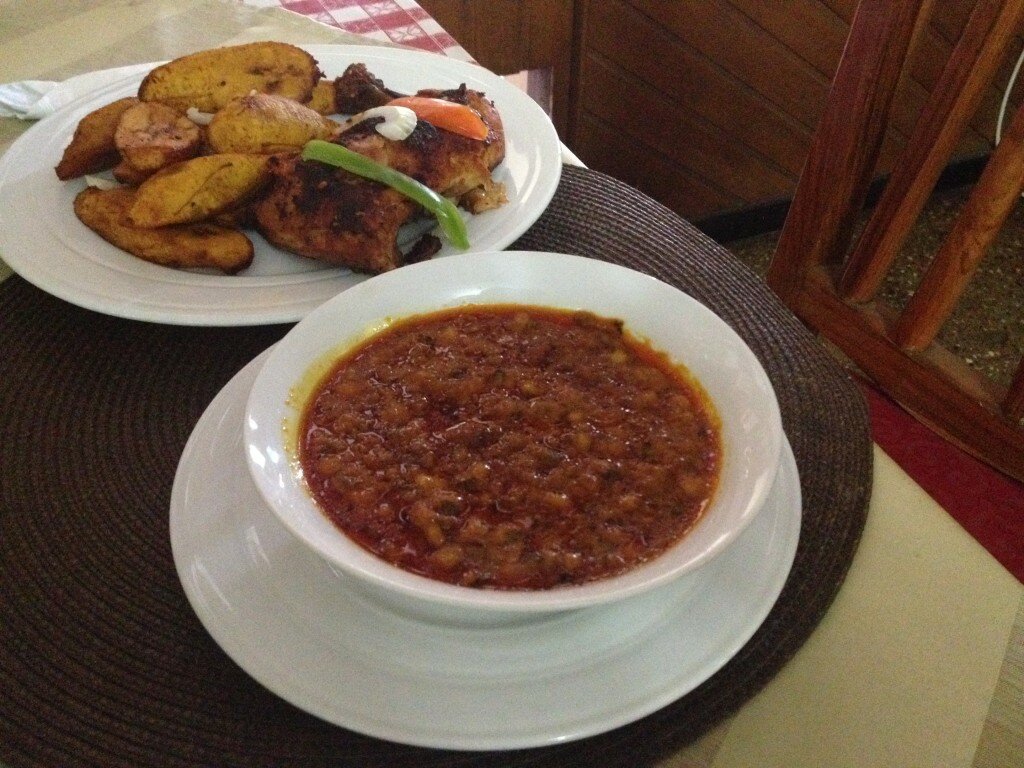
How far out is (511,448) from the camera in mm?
872

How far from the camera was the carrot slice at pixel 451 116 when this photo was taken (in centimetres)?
Answer: 145

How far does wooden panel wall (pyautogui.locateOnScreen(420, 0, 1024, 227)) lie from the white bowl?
2.22 meters

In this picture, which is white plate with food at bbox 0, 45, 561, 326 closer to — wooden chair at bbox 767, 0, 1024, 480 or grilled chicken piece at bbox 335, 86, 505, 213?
grilled chicken piece at bbox 335, 86, 505, 213

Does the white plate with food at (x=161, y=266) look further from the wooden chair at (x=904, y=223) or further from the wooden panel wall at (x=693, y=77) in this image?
the wooden panel wall at (x=693, y=77)

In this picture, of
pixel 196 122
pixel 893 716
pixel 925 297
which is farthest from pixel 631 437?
pixel 196 122

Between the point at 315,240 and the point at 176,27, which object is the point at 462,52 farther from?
the point at 315,240

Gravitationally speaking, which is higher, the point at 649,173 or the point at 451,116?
the point at 451,116


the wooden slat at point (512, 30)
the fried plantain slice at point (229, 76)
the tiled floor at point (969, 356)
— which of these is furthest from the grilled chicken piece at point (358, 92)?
the wooden slat at point (512, 30)

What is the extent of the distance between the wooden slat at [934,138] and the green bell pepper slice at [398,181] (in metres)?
0.84

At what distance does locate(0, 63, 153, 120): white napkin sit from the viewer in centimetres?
167

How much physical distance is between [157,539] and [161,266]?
530 millimetres

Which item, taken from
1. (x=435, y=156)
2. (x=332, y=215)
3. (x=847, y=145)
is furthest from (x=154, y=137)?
(x=847, y=145)

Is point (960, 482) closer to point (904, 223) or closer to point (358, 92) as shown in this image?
point (904, 223)

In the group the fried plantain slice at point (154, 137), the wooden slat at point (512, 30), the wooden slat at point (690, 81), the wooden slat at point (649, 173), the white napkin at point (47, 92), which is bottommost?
the wooden slat at point (649, 173)
